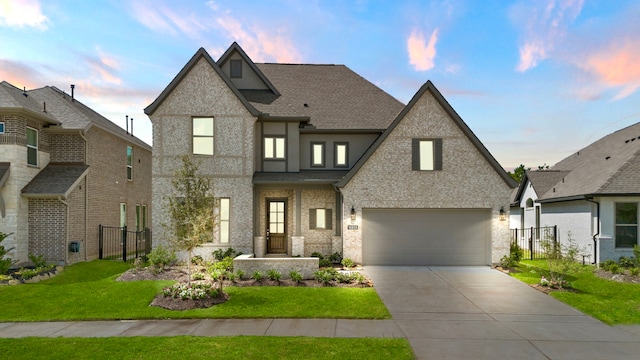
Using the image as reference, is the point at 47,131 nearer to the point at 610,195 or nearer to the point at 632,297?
the point at 632,297

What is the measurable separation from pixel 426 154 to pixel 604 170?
10149 millimetres

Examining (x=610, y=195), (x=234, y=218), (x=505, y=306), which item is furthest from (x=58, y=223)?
(x=610, y=195)

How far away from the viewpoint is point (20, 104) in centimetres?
1577

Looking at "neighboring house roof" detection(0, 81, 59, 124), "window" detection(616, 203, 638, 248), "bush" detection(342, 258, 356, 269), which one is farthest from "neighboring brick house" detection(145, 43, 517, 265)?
"window" detection(616, 203, 638, 248)

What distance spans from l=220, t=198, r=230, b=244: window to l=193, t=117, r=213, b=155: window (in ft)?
7.73

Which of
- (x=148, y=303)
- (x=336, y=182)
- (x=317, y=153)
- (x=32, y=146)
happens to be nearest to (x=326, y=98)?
(x=317, y=153)

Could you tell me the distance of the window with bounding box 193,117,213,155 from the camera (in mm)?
17531

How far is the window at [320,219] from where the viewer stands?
A: 1838cm

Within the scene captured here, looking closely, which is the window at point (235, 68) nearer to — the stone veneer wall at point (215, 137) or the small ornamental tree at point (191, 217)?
the stone veneer wall at point (215, 137)

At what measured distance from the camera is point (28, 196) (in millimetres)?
16172

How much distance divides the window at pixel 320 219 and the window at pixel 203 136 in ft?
18.2

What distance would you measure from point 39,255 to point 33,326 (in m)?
8.62

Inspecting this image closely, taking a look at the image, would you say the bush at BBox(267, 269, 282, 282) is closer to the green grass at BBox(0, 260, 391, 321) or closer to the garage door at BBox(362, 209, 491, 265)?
the green grass at BBox(0, 260, 391, 321)

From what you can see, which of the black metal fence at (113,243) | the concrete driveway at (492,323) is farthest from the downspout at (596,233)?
the black metal fence at (113,243)
